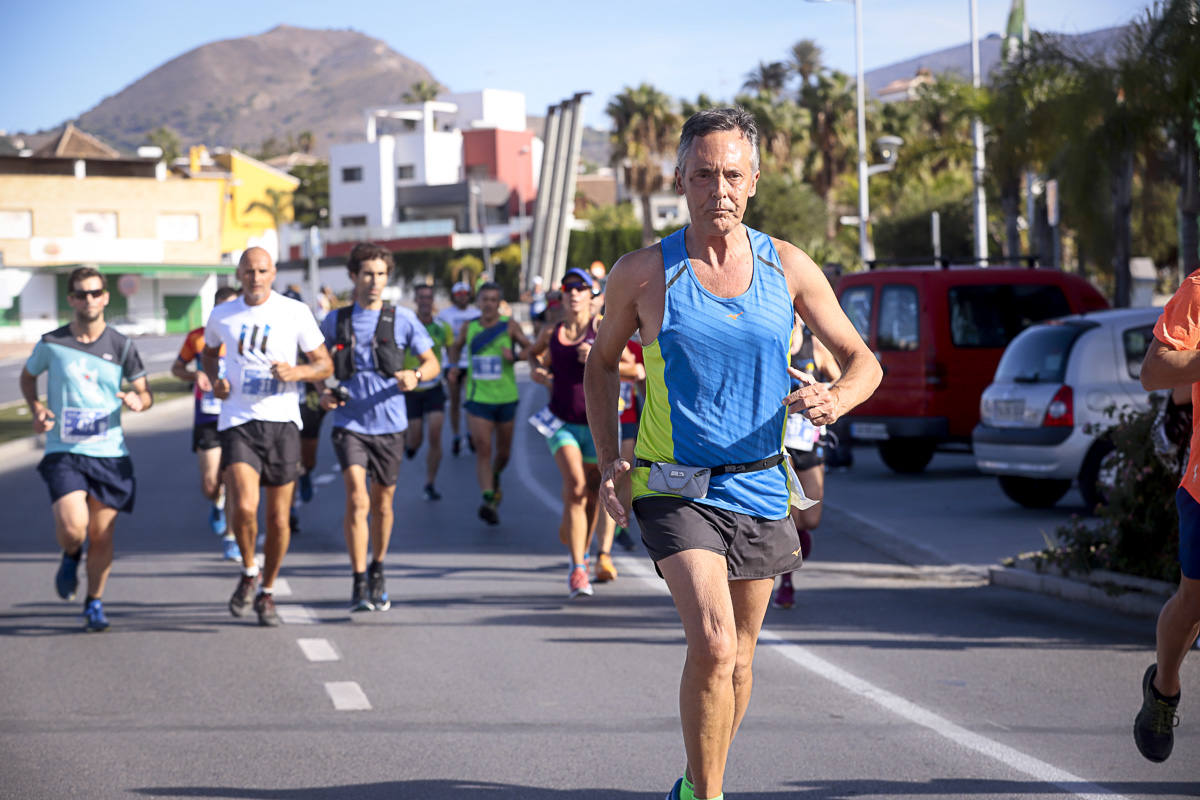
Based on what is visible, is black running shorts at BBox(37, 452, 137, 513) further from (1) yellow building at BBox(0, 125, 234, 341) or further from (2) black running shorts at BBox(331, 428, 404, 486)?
(1) yellow building at BBox(0, 125, 234, 341)

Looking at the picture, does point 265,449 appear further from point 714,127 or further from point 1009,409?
point 1009,409

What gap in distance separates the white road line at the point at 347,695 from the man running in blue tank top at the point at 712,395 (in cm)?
254

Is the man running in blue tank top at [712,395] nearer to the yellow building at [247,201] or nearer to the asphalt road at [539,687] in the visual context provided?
the asphalt road at [539,687]

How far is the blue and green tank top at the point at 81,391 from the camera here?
339 inches

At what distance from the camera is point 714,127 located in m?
4.39

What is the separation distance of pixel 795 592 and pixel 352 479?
2.91m

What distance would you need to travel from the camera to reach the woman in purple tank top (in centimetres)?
969

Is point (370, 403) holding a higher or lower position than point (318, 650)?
higher

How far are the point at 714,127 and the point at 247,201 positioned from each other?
10381 cm

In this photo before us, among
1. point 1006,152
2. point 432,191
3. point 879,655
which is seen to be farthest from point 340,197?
point 879,655

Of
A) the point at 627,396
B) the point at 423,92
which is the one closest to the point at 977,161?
the point at 627,396

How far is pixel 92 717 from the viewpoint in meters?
6.55

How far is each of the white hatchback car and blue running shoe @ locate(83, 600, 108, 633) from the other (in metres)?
7.48

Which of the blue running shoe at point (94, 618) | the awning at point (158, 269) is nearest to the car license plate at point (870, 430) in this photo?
the blue running shoe at point (94, 618)
